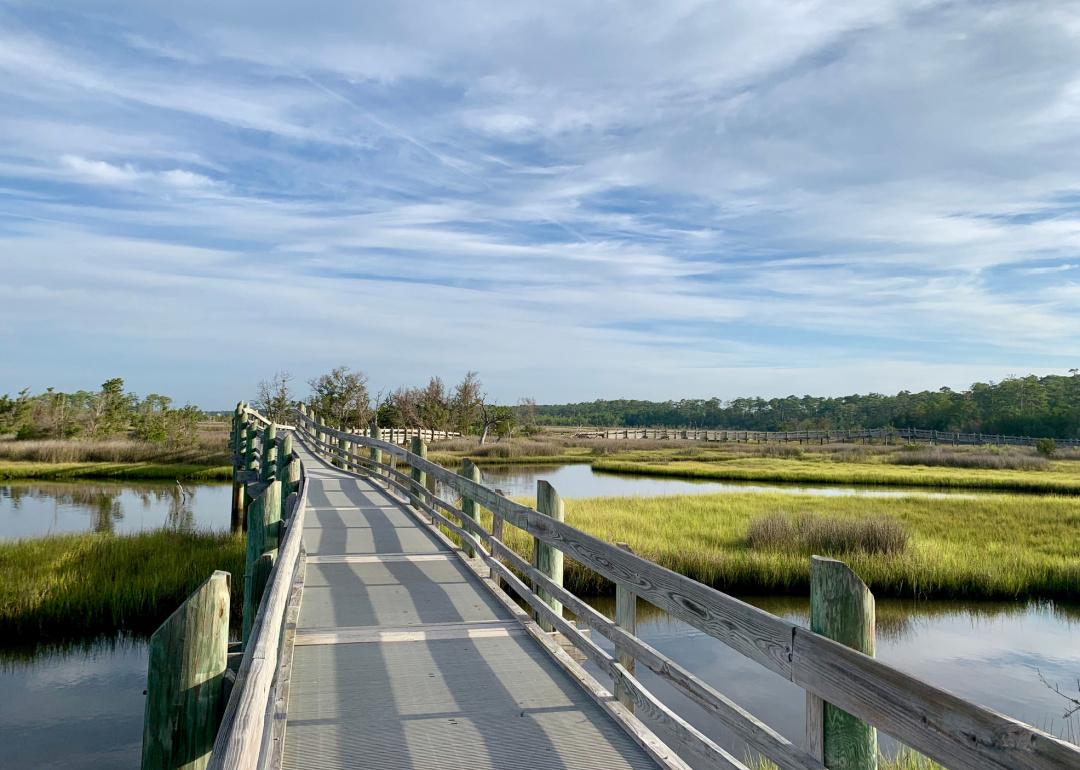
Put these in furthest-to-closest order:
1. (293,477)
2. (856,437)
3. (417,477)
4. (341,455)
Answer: (856,437), (341,455), (417,477), (293,477)

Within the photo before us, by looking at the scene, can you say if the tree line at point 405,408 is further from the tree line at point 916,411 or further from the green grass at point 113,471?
the tree line at point 916,411

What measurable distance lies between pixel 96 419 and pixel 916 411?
8588 centimetres

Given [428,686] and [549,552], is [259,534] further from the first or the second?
[549,552]

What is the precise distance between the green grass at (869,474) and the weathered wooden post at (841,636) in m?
32.8

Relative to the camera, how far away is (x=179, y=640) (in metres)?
2.70

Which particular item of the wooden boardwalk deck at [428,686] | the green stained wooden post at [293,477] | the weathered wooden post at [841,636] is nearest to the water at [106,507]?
the green stained wooden post at [293,477]

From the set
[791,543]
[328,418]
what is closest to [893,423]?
[328,418]

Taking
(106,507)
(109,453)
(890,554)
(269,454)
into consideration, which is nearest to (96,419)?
(109,453)

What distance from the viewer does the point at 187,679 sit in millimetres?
2725

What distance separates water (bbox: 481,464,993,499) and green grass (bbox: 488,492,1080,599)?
19.0 ft

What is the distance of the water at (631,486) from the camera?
2909 centimetres

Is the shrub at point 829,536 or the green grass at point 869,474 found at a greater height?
the shrub at point 829,536

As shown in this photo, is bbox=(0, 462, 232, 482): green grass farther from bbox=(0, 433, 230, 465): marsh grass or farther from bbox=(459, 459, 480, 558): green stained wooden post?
bbox=(459, 459, 480, 558): green stained wooden post

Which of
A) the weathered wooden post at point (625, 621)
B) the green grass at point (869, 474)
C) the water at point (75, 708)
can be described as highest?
the weathered wooden post at point (625, 621)
